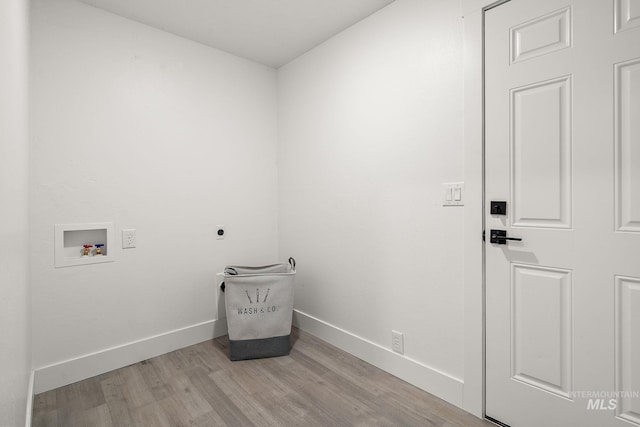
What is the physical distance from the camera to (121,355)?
7.14 ft

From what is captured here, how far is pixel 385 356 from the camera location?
2117 millimetres

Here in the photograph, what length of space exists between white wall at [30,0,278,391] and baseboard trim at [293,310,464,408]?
0.86 meters

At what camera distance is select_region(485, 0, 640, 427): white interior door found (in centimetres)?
126

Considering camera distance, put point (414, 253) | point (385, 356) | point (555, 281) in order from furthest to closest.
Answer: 1. point (385, 356)
2. point (414, 253)
3. point (555, 281)

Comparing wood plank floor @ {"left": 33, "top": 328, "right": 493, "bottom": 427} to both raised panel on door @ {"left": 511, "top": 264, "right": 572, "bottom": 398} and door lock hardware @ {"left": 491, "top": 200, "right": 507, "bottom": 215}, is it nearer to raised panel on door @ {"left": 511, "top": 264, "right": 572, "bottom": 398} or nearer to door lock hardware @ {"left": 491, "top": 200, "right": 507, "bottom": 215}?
raised panel on door @ {"left": 511, "top": 264, "right": 572, "bottom": 398}

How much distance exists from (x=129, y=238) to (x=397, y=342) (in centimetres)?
197

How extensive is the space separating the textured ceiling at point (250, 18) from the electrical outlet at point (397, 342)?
216 cm

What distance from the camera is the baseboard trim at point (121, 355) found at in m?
1.93

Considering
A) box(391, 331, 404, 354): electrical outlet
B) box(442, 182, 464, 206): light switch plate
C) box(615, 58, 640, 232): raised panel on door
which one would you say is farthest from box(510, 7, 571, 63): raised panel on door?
box(391, 331, 404, 354): electrical outlet

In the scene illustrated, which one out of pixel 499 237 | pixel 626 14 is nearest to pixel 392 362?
pixel 499 237

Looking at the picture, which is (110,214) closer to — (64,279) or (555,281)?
(64,279)

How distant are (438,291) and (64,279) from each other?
231cm

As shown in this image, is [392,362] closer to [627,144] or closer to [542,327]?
[542,327]

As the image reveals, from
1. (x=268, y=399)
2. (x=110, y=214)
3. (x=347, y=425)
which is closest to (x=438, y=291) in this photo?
(x=347, y=425)
